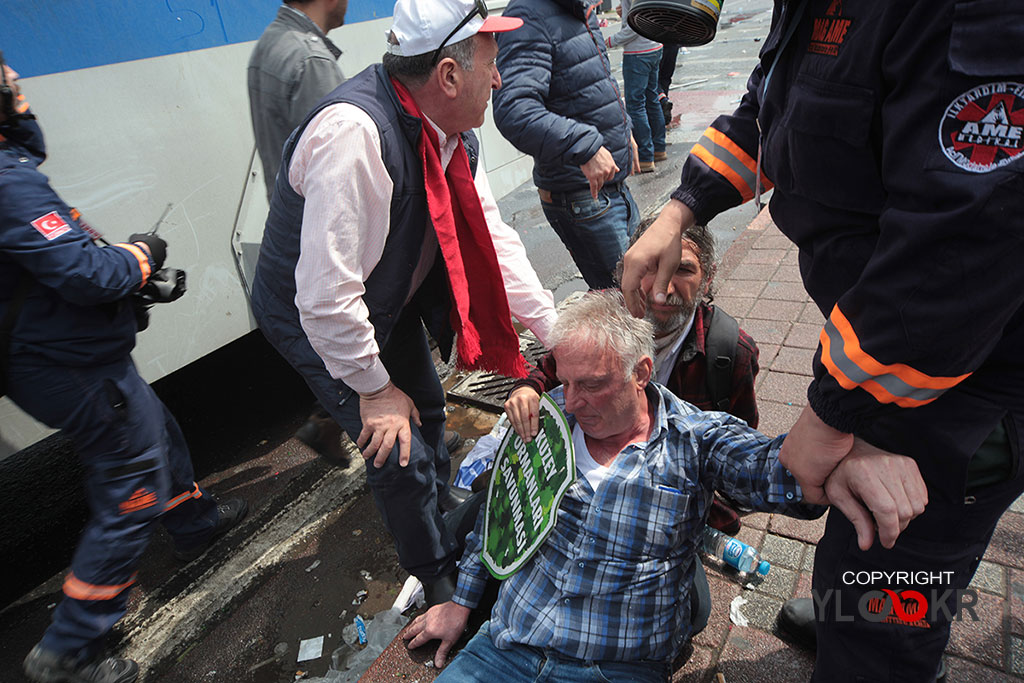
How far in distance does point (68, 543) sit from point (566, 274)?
374 cm

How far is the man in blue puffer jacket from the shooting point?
296 cm

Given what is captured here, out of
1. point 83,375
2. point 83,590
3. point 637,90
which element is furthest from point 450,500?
point 637,90

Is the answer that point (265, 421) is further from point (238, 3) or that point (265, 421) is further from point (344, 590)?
point (238, 3)

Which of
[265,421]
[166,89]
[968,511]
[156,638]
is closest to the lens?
[968,511]

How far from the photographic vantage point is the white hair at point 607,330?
1.87 m

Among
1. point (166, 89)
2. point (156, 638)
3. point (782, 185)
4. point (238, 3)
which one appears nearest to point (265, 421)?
point (156, 638)

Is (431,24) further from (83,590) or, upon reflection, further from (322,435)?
(83,590)

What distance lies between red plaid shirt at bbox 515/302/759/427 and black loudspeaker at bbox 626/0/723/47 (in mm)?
Answer: 929

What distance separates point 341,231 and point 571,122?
152 cm

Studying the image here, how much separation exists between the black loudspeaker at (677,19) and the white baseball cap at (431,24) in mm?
562

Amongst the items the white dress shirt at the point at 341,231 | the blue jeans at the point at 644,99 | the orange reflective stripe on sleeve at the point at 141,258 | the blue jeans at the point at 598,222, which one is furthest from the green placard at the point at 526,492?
the blue jeans at the point at 644,99

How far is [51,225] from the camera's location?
2195 millimetres

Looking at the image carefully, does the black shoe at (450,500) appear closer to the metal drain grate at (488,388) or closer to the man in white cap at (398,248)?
the man in white cap at (398,248)

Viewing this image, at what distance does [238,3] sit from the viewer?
3.29 meters
